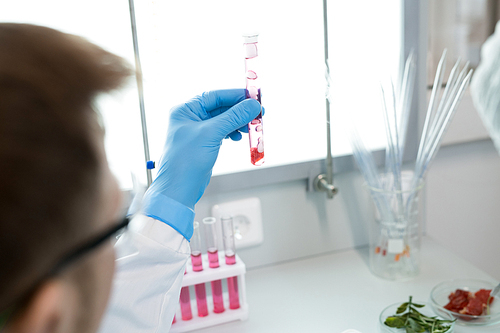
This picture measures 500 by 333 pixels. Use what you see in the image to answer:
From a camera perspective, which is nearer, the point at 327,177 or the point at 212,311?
the point at 212,311

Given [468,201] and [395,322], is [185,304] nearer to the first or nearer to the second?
[395,322]

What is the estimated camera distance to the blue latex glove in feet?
2.79

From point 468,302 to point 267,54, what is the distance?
84 cm

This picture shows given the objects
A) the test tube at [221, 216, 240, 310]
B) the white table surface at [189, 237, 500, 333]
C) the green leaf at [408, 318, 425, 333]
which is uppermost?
the test tube at [221, 216, 240, 310]

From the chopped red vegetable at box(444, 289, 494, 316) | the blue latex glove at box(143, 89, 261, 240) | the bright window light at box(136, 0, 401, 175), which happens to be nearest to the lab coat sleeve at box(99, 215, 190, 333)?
the blue latex glove at box(143, 89, 261, 240)

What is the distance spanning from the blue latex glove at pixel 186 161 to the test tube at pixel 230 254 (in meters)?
0.24

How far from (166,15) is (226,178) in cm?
47

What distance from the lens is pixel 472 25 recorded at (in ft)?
4.89

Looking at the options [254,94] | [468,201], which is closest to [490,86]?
[254,94]

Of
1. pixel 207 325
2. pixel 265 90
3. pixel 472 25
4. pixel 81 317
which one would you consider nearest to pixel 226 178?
pixel 265 90

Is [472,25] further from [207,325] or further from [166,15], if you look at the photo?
[207,325]

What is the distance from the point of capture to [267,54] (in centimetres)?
127

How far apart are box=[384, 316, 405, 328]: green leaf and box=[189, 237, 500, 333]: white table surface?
57 millimetres

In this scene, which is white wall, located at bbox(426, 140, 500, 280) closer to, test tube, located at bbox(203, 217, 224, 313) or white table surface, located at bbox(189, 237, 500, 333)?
white table surface, located at bbox(189, 237, 500, 333)
